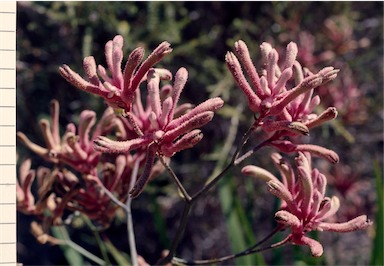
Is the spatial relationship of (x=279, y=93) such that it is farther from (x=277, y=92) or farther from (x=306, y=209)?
(x=306, y=209)

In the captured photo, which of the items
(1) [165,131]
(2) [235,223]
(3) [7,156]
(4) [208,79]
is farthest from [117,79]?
(4) [208,79]

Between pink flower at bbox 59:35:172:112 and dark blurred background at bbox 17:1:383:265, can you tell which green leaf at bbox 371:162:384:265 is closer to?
dark blurred background at bbox 17:1:383:265

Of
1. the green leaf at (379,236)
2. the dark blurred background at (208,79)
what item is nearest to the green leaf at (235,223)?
the dark blurred background at (208,79)

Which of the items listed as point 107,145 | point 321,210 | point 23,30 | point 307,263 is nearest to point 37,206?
point 107,145

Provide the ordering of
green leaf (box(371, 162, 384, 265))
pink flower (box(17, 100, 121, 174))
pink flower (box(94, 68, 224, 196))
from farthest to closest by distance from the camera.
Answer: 1. green leaf (box(371, 162, 384, 265))
2. pink flower (box(17, 100, 121, 174))
3. pink flower (box(94, 68, 224, 196))

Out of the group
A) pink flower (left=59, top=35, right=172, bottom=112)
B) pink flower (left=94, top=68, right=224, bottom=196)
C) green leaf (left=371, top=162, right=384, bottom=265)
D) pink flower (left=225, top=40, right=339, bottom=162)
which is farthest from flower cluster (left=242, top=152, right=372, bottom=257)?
green leaf (left=371, top=162, right=384, bottom=265)

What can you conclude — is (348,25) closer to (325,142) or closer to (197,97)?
(325,142)
